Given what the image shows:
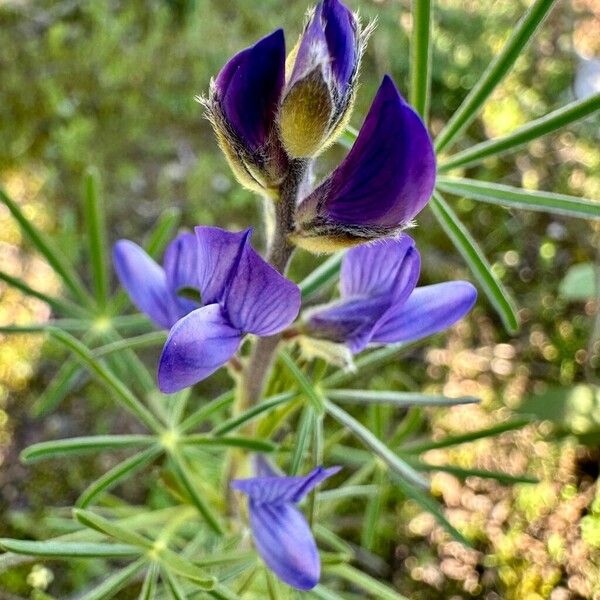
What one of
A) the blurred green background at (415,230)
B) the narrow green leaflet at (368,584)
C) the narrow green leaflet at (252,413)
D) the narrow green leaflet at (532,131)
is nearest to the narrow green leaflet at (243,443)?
the narrow green leaflet at (252,413)

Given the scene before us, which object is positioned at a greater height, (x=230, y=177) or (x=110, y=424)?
(x=230, y=177)

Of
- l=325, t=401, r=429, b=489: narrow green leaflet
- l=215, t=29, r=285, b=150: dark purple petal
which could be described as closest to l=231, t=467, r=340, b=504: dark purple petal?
l=325, t=401, r=429, b=489: narrow green leaflet

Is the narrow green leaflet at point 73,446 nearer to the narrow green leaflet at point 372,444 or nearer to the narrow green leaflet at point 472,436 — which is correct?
the narrow green leaflet at point 372,444

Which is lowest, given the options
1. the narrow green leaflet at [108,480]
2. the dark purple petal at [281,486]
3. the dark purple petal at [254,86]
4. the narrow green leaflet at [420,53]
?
the dark purple petal at [281,486]

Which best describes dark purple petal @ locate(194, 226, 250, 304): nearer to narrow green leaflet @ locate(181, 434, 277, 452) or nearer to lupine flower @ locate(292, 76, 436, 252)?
lupine flower @ locate(292, 76, 436, 252)

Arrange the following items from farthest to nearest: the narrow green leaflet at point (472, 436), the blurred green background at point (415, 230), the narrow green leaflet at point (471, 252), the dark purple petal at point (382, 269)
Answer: the blurred green background at point (415, 230) < the narrow green leaflet at point (472, 436) < the narrow green leaflet at point (471, 252) < the dark purple petal at point (382, 269)

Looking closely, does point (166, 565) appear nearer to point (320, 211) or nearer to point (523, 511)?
point (320, 211)

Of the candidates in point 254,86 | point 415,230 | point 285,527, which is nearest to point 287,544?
point 285,527

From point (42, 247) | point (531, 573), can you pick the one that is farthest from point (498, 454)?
point (42, 247)
